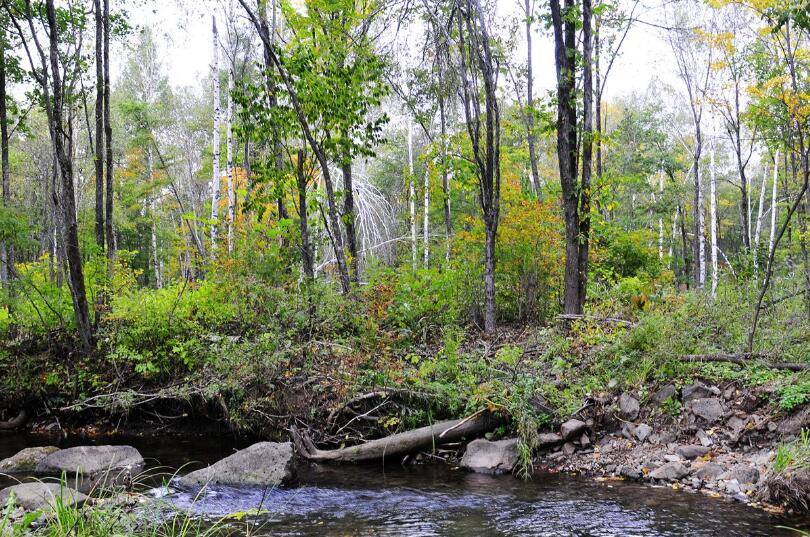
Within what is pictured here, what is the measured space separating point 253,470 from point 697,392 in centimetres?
537

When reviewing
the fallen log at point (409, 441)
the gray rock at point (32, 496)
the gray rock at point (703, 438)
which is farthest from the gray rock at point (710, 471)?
the gray rock at point (32, 496)

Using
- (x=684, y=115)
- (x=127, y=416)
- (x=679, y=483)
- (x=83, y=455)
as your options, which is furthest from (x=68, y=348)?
(x=684, y=115)

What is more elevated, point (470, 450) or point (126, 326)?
point (126, 326)

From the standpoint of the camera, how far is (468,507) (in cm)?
545

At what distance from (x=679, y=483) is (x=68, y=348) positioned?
31.6ft

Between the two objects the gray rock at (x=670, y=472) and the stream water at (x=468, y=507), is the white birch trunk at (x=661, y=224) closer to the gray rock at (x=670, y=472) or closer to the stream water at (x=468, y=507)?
the gray rock at (x=670, y=472)

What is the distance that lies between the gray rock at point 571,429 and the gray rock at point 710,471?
1.41 m

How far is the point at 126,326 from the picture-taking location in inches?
376

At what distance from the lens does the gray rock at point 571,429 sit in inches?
273

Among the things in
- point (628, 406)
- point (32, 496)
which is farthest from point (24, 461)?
point (628, 406)

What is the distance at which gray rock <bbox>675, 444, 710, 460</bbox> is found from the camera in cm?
619

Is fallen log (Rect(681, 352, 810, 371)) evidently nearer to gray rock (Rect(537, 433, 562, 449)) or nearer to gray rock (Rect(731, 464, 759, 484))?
gray rock (Rect(731, 464, 759, 484))

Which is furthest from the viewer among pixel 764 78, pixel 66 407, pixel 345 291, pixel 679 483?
pixel 764 78

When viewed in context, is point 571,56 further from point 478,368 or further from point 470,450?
point 470,450
